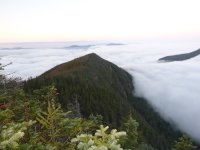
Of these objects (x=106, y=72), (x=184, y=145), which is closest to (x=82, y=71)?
(x=106, y=72)

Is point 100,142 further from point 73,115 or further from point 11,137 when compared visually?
point 73,115

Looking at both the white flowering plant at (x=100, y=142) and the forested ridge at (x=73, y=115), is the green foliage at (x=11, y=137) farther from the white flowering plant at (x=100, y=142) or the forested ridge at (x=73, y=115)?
the white flowering plant at (x=100, y=142)

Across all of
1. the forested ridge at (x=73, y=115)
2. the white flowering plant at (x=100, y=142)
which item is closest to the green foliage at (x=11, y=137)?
the forested ridge at (x=73, y=115)

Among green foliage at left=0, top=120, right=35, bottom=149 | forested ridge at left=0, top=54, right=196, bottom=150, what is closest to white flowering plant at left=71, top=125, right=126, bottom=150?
forested ridge at left=0, top=54, right=196, bottom=150

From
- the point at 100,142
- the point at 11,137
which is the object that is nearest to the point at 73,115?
the point at 11,137

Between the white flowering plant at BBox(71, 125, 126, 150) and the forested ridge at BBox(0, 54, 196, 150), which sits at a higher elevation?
the white flowering plant at BBox(71, 125, 126, 150)

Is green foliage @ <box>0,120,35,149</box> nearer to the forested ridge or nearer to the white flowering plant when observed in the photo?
the forested ridge

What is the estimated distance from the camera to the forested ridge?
322 inches

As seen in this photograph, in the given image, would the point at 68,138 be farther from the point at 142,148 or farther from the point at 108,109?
the point at 108,109

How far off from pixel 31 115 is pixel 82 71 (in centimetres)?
15766

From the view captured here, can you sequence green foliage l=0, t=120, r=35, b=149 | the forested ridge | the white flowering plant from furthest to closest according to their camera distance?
the forested ridge, green foliage l=0, t=120, r=35, b=149, the white flowering plant

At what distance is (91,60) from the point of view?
198125 millimetres

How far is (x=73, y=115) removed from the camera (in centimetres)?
5681

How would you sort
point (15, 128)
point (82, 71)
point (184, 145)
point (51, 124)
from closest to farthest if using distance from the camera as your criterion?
point (15, 128)
point (51, 124)
point (184, 145)
point (82, 71)
